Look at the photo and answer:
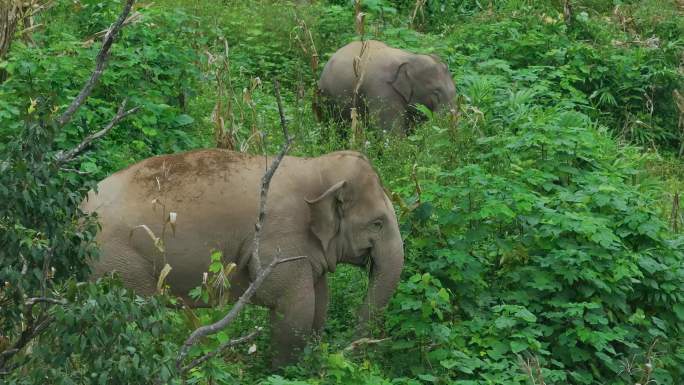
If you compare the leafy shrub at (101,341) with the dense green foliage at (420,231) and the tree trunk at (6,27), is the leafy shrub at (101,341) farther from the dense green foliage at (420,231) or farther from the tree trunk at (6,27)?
the tree trunk at (6,27)

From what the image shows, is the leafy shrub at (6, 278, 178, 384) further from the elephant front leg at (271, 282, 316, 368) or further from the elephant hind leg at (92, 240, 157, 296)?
the elephant front leg at (271, 282, 316, 368)

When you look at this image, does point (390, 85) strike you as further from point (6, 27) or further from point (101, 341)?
point (101, 341)

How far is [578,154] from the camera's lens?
9.25 metres

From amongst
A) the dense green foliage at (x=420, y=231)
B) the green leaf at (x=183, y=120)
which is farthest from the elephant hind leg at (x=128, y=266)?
the green leaf at (x=183, y=120)

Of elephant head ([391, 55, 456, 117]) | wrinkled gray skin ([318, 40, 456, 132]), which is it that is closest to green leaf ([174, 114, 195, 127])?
wrinkled gray skin ([318, 40, 456, 132])

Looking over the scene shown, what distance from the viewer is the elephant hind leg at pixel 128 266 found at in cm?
739

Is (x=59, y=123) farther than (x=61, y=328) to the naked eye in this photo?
Yes

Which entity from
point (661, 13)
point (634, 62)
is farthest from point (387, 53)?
point (661, 13)

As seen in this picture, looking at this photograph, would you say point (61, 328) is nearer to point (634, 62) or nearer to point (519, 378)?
point (519, 378)

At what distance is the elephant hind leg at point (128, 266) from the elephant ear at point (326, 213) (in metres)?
0.93

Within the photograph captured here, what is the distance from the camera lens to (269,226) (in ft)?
25.0

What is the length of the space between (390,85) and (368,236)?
426 cm

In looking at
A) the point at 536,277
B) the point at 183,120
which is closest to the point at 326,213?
the point at 536,277

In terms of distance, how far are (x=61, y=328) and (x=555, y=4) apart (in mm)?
11249
